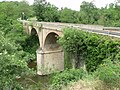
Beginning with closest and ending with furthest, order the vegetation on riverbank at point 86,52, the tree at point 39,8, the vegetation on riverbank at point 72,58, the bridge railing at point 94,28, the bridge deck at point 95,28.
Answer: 1. the vegetation on riverbank at point 72,58
2. the vegetation on riverbank at point 86,52
3. the bridge deck at point 95,28
4. the bridge railing at point 94,28
5. the tree at point 39,8

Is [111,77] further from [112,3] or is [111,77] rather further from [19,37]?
[112,3]

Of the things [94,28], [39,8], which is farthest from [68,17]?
[94,28]

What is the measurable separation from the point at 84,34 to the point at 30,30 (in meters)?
25.1

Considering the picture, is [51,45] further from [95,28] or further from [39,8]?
[39,8]

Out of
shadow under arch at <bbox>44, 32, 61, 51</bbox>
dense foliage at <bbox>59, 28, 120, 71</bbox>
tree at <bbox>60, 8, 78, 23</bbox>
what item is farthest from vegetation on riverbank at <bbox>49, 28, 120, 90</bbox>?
tree at <bbox>60, 8, 78, 23</bbox>

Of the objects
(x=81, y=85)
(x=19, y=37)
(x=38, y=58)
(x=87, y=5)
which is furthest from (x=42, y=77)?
(x=87, y=5)

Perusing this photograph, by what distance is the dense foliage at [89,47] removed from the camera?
1636 centimetres

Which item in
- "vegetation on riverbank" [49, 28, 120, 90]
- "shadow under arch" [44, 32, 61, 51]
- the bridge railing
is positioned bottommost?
"shadow under arch" [44, 32, 61, 51]

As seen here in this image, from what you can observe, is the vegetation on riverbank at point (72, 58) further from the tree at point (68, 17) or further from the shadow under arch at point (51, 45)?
the tree at point (68, 17)

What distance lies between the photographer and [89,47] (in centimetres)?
1812

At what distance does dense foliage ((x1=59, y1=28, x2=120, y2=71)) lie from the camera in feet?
53.7

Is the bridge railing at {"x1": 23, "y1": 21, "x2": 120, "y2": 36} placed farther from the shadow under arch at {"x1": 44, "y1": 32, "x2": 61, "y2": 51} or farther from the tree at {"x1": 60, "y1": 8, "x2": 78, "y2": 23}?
the tree at {"x1": 60, "y1": 8, "x2": 78, "y2": 23}

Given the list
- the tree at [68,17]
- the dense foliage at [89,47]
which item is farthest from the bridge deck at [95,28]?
the tree at [68,17]

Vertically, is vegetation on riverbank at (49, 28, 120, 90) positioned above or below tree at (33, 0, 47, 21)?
below
